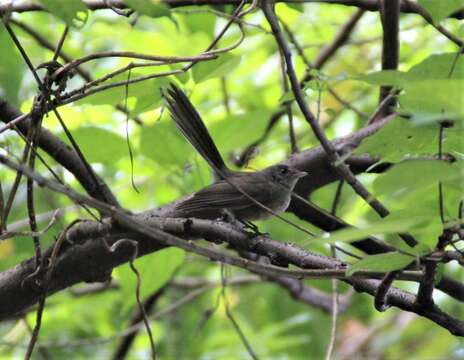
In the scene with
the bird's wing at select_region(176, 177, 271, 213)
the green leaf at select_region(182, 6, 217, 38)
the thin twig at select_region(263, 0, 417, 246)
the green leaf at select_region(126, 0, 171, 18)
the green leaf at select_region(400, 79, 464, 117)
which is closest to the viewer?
the green leaf at select_region(400, 79, 464, 117)

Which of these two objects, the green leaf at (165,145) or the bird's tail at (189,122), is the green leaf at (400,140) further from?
the green leaf at (165,145)

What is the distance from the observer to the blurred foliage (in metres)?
2.95

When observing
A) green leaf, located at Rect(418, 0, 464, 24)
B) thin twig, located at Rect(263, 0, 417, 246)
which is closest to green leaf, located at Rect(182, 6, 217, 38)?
thin twig, located at Rect(263, 0, 417, 246)

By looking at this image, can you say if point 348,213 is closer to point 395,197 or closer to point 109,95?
point 109,95

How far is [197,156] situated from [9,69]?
34.7 inches

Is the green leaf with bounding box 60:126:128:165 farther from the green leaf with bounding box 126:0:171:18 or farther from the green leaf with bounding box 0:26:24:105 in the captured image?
the green leaf with bounding box 126:0:171:18

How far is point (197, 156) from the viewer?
3150 mm

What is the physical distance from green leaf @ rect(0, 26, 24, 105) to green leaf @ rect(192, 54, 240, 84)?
2.36ft

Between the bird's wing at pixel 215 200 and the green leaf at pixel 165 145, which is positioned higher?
the green leaf at pixel 165 145

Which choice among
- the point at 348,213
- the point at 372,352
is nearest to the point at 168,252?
the point at 348,213

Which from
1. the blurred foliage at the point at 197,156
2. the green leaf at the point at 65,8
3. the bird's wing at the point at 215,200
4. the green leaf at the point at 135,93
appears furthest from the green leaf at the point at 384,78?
the bird's wing at the point at 215,200

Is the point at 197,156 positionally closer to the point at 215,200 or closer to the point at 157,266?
the point at 215,200

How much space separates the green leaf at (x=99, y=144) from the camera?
9.57 feet

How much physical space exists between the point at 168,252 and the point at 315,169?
0.70m
